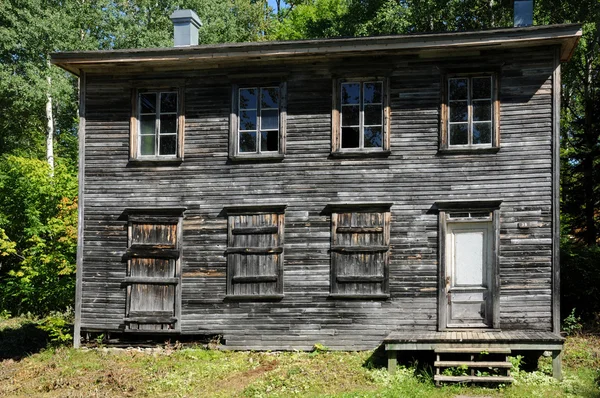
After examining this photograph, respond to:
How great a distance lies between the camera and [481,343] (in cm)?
1048

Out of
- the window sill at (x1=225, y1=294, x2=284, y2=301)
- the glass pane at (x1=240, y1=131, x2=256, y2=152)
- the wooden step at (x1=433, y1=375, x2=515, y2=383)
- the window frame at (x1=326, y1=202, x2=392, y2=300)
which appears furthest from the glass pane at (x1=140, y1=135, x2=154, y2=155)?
the wooden step at (x1=433, y1=375, x2=515, y2=383)

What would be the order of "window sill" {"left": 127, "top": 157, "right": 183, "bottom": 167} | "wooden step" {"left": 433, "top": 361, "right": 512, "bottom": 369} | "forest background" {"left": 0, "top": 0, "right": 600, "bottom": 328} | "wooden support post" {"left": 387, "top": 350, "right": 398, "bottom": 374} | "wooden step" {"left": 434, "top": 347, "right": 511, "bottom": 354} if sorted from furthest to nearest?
1. "forest background" {"left": 0, "top": 0, "right": 600, "bottom": 328}
2. "window sill" {"left": 127, "top": 157, "right": 183, "bottom": 167}
3. "wooden support post" {"left": 387, "top": 350, "right": 398, "bottom": 374}
4. "wooden step" {"left": 434, "top": 347, "right": 511, "bottom": 354}
5. "wooden step" {"left": 433, "top": 361, "right": 512, "bottom": 369}

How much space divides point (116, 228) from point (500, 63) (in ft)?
30.3

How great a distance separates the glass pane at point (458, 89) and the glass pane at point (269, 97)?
3.78 metres

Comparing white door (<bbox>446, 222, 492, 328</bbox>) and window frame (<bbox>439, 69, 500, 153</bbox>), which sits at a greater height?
window frame (<bbox>439, 69, 500, 153</bbox>)

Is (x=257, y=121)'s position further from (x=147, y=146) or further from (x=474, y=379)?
(x=474, y=379)

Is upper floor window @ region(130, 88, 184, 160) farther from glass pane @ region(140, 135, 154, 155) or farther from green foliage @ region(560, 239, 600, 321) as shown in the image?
green foliage @ region(560, 239, 600, 321)

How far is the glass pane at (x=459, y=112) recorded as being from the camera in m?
12.4

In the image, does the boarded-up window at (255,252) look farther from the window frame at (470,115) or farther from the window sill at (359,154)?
the window frame at (470,115)

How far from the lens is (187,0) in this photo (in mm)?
30094

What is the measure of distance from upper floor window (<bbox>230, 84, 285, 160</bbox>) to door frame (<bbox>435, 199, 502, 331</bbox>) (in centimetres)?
386

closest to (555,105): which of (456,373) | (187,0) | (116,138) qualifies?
(456,373)

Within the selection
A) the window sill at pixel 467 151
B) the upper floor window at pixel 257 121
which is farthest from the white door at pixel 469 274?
the upper floor window at pixel 257 121

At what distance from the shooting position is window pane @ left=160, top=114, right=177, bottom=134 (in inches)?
527
